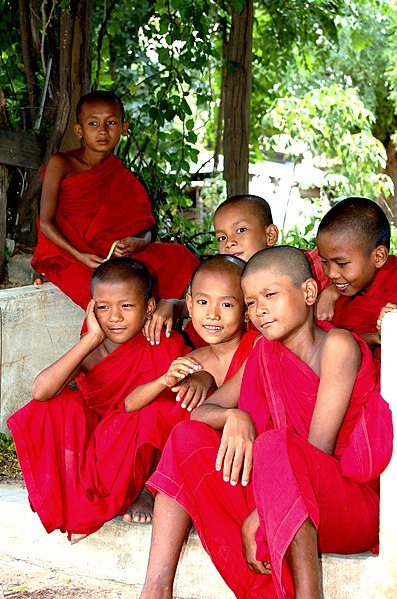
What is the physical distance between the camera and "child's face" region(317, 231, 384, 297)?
334 centimetres

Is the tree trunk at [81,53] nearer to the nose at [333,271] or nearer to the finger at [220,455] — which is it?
the nose at [333,271]

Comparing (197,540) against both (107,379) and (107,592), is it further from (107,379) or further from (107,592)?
(107,379)

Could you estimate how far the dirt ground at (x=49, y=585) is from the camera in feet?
9.60

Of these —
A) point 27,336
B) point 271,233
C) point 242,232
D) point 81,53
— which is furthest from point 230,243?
point 81,53

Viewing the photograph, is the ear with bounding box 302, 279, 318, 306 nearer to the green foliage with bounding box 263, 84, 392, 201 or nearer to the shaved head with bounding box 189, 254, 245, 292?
the shaved head with bounding box 189, 254, 245, 292

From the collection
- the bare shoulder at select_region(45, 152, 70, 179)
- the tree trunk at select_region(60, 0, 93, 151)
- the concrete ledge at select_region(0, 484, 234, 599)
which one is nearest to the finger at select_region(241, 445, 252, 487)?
the concrete ledge at select_region(0, 484, 234, 599)

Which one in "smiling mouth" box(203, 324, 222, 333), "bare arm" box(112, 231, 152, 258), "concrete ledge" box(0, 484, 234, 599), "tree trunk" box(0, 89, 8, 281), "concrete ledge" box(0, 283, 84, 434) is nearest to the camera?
"concrete ledge" box(0, 484, 234, 599)

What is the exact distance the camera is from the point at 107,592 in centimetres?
297

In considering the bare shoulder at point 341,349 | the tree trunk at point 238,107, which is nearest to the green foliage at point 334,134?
the tree trunk at point 238,107

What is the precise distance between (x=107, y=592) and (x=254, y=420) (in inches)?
32.8

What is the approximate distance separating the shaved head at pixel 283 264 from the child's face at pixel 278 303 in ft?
0.04

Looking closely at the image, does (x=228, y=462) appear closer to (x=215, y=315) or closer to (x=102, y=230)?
(x=215, y=315)

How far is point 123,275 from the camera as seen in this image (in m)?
3.31

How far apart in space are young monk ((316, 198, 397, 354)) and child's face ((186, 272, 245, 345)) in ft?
1.72
